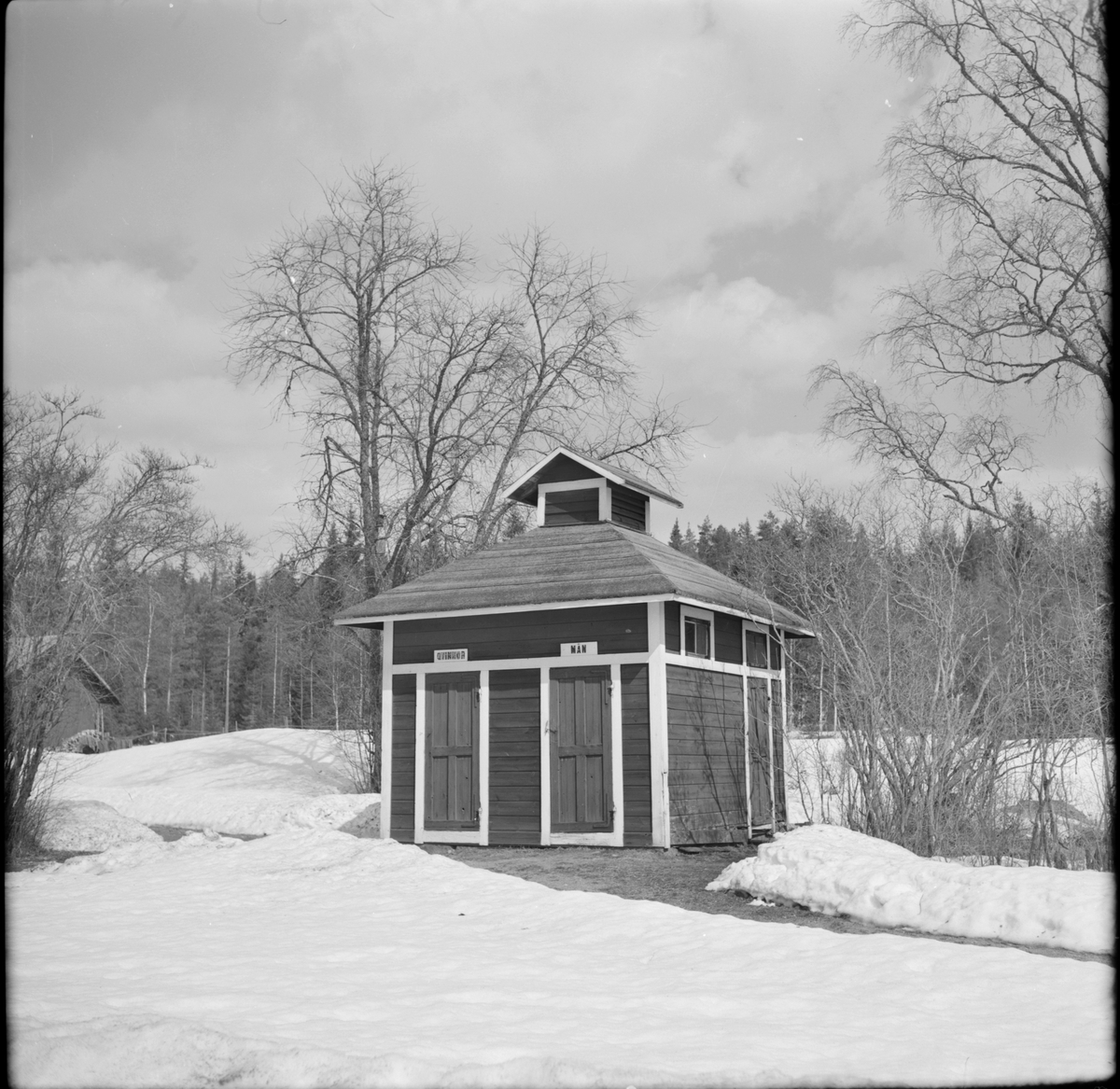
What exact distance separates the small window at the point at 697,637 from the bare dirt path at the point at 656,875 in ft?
8.96

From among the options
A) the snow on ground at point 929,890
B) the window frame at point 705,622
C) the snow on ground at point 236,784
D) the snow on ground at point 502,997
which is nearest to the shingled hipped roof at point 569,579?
the window frame at point 705,622

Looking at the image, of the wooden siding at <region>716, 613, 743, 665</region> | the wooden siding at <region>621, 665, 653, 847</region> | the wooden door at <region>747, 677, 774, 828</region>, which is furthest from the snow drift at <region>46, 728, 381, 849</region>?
the wooden siding at <region>716, 613, 743, 665</region>

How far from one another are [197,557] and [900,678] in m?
23.3

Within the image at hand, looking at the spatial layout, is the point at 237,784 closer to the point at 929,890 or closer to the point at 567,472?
the point at 567,472

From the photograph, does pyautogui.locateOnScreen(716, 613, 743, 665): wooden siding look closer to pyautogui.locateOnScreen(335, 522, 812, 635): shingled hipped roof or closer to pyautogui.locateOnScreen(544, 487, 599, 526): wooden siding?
pyautogui.locateOnScreen(335, 522, 812, 635): shingled hipped roof

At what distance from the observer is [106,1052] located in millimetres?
4344

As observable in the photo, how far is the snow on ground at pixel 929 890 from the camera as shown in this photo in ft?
27.3

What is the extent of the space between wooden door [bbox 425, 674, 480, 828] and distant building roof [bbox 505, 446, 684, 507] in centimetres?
368

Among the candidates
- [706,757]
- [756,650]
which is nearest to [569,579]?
[706,757]

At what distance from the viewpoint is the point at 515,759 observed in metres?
15.5

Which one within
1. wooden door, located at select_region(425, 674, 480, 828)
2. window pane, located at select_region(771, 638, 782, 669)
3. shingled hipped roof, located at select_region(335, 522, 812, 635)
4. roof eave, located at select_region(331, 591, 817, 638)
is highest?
shingled hipped roof, located at select_region(335, 522, 812, 635)

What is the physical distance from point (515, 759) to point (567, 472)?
4.99m

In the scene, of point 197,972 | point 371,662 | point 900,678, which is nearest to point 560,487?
point 900,678

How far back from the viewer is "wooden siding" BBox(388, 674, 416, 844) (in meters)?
16.2
